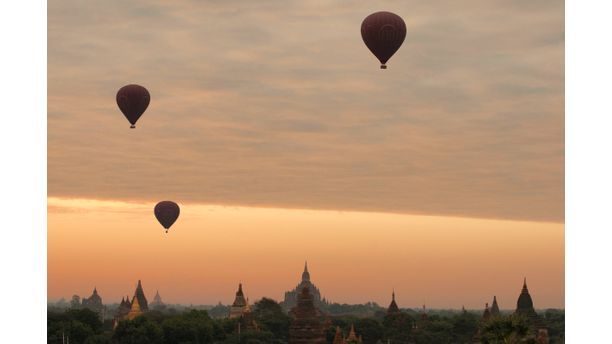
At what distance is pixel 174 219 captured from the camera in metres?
129

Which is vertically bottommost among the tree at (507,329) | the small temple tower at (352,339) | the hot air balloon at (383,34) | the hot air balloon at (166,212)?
the small temple tower at (352,339)

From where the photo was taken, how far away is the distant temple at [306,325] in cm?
15950

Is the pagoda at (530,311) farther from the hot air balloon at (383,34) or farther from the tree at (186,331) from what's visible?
the hot air balloon at (383,34)

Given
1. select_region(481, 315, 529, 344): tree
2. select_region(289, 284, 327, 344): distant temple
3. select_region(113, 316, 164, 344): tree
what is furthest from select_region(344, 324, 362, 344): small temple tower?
select_region(481, 315, 529, 344): tree

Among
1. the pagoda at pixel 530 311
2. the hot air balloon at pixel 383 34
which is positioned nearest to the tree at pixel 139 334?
the pagoda at pixel 530 311

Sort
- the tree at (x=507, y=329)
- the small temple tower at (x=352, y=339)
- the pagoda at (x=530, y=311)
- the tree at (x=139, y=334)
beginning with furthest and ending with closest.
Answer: the pagoda at (x=530, y=311) < the tree at (x=139, y=334) < the small temple tower at (x=352, y=339) < the tree at (x=507, y=329)

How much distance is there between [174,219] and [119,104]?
112ft

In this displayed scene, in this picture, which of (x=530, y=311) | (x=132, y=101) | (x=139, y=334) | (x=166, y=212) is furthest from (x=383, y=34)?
(x=530, y=311)

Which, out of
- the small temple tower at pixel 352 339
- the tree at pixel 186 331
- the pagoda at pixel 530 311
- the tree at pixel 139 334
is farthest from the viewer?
the pagoda at pixel 530 311

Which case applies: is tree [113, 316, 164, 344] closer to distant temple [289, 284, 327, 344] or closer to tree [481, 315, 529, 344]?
distant temple [289, 284, 327, 344]

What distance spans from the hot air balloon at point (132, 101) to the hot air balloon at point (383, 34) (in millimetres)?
23401

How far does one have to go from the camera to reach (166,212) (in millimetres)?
128750

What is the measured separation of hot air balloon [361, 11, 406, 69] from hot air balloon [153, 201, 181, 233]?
1988 inches

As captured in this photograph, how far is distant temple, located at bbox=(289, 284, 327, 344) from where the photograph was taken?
15950 cm
